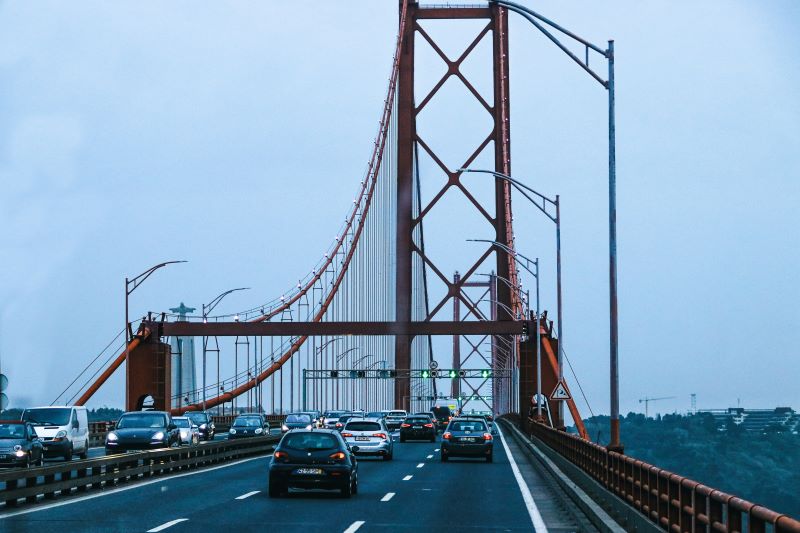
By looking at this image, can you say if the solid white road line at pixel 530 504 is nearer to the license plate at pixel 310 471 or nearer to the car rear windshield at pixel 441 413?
the license plate at pixel 310 471

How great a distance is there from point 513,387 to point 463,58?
29.5 metres

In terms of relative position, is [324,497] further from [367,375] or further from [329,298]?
[367,375]

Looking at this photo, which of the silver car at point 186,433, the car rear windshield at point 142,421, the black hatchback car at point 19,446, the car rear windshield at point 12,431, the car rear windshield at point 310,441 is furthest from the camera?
the silver car at point 186,433

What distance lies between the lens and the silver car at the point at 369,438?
4675 centimetres

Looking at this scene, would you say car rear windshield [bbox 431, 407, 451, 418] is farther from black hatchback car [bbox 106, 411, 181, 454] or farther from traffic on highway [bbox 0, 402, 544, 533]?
black hatchback car [bbox 106, 411, 181, 454]

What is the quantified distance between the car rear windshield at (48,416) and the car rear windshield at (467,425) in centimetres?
1243

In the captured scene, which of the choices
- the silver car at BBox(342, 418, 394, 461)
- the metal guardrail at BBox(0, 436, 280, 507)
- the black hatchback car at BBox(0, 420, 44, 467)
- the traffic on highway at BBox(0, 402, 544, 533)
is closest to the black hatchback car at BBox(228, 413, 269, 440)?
the metal guardrail at BBox(0, 436, 280, 507)

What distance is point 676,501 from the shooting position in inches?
583

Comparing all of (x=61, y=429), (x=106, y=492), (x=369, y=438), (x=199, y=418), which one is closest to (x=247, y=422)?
(x=199, y=418)

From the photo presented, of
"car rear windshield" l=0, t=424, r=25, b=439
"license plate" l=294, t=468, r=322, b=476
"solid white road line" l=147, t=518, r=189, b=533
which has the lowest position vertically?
"solid white road line" l=147, t=518, r=189, b=533

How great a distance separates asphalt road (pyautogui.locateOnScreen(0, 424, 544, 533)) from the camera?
21.0 m

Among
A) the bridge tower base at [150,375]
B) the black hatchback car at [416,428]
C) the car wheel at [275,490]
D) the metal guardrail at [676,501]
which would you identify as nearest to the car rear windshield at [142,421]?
the car wheel at [275,490]

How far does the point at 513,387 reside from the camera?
354ft

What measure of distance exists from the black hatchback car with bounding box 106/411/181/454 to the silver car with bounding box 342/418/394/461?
581 centimetres
